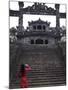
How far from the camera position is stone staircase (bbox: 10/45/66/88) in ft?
33.8

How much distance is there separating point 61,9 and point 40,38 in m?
1.40

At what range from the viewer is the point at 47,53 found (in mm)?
10531

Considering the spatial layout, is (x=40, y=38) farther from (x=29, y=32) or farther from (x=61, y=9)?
(x=61, y=9)

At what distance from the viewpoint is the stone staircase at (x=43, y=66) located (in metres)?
10.3

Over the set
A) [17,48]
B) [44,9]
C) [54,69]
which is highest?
[44,9]

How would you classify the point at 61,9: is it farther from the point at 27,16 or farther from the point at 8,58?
the point at 8,58

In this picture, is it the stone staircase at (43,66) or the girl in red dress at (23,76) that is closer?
the girl in red dress at (23,76)

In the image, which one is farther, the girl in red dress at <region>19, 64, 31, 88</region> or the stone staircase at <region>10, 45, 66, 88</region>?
the stone staircase at <region>10, 45, 66, 88</region>

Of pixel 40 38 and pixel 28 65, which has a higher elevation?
pixel 40 38

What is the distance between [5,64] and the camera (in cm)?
1001

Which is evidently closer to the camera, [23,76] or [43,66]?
[23,76]

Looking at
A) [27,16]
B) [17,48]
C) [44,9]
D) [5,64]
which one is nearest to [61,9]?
[44,9]

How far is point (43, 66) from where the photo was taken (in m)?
10.5

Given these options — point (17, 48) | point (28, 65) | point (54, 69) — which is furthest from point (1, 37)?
point (54, 69)
